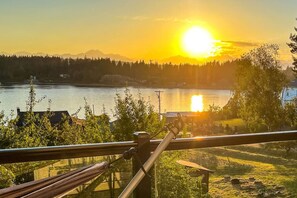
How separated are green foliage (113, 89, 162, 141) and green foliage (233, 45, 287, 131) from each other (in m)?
16.9

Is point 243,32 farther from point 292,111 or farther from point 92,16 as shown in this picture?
point 92,16

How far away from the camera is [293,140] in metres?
2.54

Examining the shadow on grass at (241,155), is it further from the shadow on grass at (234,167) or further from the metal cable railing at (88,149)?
the metal cable railing at (88,149)

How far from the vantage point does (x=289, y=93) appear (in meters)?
25.8

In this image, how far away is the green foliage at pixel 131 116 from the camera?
748 cm

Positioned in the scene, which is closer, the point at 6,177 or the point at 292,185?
the point at 6,177

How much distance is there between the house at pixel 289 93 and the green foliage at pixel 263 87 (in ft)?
1.94

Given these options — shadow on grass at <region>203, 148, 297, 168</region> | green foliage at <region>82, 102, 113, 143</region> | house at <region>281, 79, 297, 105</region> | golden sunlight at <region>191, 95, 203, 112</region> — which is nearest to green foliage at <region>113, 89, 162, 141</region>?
green foliage at <region>82, 102, 113, 143</region>

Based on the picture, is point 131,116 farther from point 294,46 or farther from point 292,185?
point 294,46

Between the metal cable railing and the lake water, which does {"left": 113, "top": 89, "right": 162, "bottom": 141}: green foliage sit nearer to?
the lake water

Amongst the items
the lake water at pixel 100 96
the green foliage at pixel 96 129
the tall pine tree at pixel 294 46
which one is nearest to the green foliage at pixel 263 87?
the tall pine tree at pixel 294 46

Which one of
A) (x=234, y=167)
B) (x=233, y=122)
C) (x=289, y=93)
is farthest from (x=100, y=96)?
(x=234, y=167)

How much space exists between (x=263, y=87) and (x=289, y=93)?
2405 millimetres

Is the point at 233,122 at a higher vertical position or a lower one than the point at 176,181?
lower
